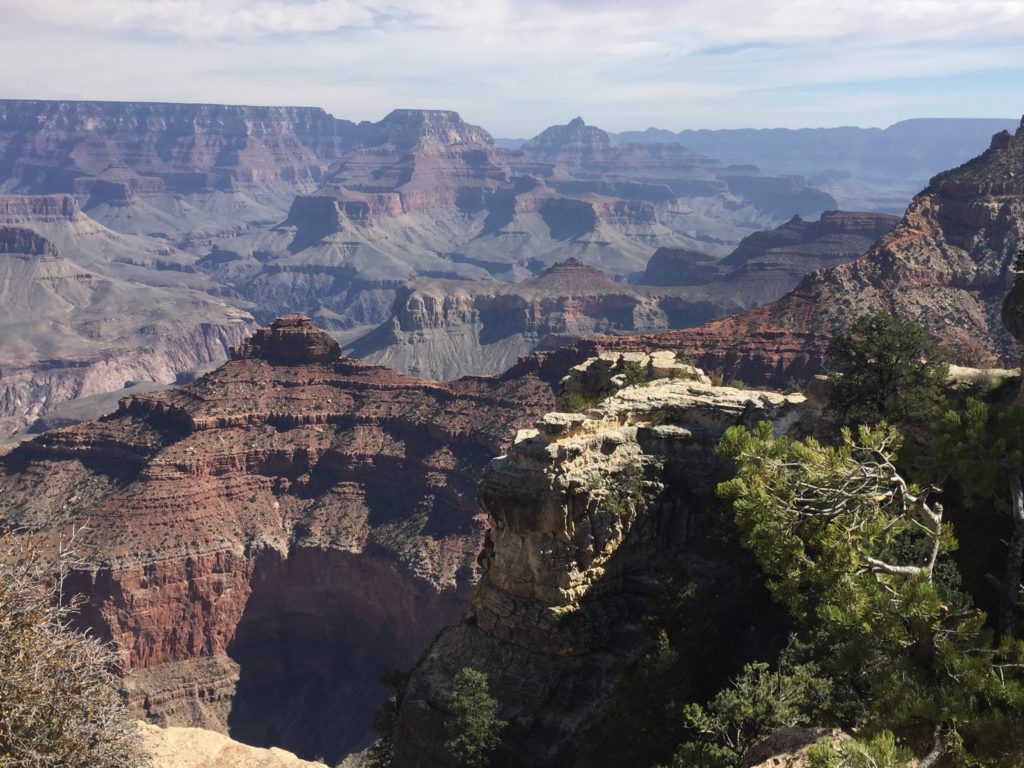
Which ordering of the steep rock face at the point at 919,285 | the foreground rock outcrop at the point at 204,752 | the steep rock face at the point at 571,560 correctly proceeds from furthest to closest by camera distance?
the steep rock face at the point at 919,285 → the foreground rock outcrop at the point at 204,752 → the steep rock face at the point at 571,560

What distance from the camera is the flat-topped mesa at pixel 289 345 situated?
332 ft

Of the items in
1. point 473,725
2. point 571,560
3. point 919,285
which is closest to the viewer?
point 473,725

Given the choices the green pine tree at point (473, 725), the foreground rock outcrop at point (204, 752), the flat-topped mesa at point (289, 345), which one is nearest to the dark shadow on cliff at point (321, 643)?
the flat-topped mesa at point (289, 345)

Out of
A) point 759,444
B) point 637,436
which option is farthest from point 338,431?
point 759,444

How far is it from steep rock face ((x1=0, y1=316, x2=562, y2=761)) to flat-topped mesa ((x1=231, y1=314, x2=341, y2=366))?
2.90 m

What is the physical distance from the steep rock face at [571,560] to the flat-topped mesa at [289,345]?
213 feet

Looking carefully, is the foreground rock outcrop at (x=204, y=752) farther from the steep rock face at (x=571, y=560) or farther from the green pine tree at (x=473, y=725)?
the green pine tree at (x=473, y=725)

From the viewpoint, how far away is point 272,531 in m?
86.1

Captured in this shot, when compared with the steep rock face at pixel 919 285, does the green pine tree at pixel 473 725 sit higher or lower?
lower

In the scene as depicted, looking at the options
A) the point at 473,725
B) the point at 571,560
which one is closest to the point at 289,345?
the point at 571,560

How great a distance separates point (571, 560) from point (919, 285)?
77049 millimetres

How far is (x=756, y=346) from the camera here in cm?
10319

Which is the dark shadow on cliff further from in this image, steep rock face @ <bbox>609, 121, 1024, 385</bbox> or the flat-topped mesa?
steep rock face @ <bbox>609, 121, 1024, 385</bbox>

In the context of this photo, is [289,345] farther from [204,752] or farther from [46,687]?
[46,687]
